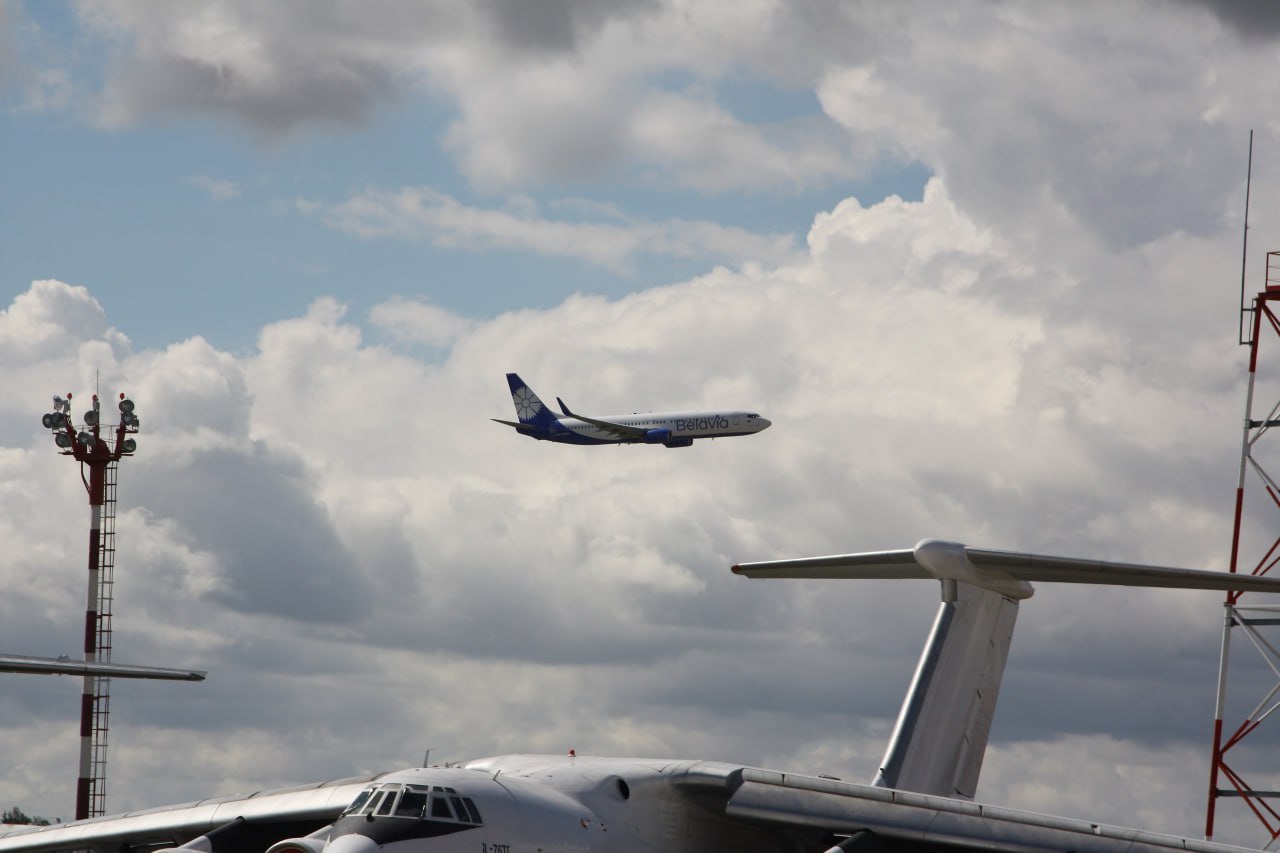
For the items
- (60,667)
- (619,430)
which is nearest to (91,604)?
(60,667)

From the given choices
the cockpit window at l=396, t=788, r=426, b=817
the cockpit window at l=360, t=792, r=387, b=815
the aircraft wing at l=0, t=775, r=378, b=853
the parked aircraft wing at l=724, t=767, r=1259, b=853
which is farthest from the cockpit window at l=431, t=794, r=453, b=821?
the parked aircraft wing at l=724, t=767, r=1259, b=853

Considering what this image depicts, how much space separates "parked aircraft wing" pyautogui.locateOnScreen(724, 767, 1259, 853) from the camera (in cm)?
2112

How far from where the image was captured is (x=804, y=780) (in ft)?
72.1

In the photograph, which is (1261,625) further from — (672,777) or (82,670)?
(82,670)

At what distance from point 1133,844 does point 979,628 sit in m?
6.48

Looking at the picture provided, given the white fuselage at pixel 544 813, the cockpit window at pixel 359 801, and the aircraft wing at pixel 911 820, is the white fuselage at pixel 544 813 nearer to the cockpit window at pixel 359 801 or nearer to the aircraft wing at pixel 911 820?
the cockpit window at pixel 359 801

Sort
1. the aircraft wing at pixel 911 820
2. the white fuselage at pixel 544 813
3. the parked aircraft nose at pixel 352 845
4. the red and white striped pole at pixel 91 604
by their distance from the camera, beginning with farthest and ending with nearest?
the red and white striped pole at pixel 91 604 < the aircraft wing at pixel 911 820 < the white fuselage at pixel 544 813 < the parked aircraft nose at pixel 352 845

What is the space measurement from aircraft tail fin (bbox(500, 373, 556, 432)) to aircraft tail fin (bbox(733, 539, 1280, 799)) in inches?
2905

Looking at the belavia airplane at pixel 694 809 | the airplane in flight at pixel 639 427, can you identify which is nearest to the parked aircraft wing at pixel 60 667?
the belavia airplane at pixel 694 809

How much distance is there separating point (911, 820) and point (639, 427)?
76838mm

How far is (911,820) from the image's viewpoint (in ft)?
69.3

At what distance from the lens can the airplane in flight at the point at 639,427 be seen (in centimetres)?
9638

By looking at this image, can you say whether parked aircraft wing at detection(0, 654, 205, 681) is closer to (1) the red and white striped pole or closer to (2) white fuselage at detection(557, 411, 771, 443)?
(1) the red and white striped pole

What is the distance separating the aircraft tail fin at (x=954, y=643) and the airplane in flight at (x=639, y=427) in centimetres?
6744
